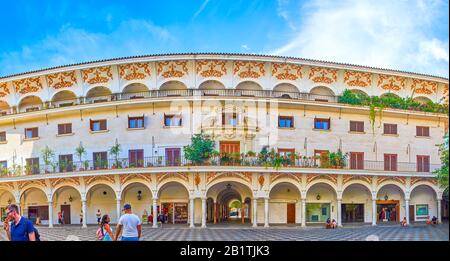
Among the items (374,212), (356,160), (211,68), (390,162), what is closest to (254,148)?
(211,68)

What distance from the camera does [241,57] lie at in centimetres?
1392

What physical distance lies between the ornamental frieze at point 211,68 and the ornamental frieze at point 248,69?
1.83 feet

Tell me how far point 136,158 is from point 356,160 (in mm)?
9059

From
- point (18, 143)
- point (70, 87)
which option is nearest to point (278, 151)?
point (70, 87)

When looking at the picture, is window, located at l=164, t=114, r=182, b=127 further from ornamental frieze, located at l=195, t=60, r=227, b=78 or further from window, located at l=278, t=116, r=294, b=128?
window, located at l=278, t=116, r=294, b=128

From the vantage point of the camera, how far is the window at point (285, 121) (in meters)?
15.7

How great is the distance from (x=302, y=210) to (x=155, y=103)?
26.7ft

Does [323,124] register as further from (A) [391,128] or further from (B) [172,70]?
(B) [172,70]

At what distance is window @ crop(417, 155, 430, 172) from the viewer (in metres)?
16.0

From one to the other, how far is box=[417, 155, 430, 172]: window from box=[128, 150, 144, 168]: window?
11.1 metres

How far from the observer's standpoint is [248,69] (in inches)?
648

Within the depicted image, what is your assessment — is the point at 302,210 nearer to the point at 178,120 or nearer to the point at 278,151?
the point at 278,151

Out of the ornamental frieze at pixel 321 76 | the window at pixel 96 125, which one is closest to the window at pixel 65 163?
the window at pixel 96 125
